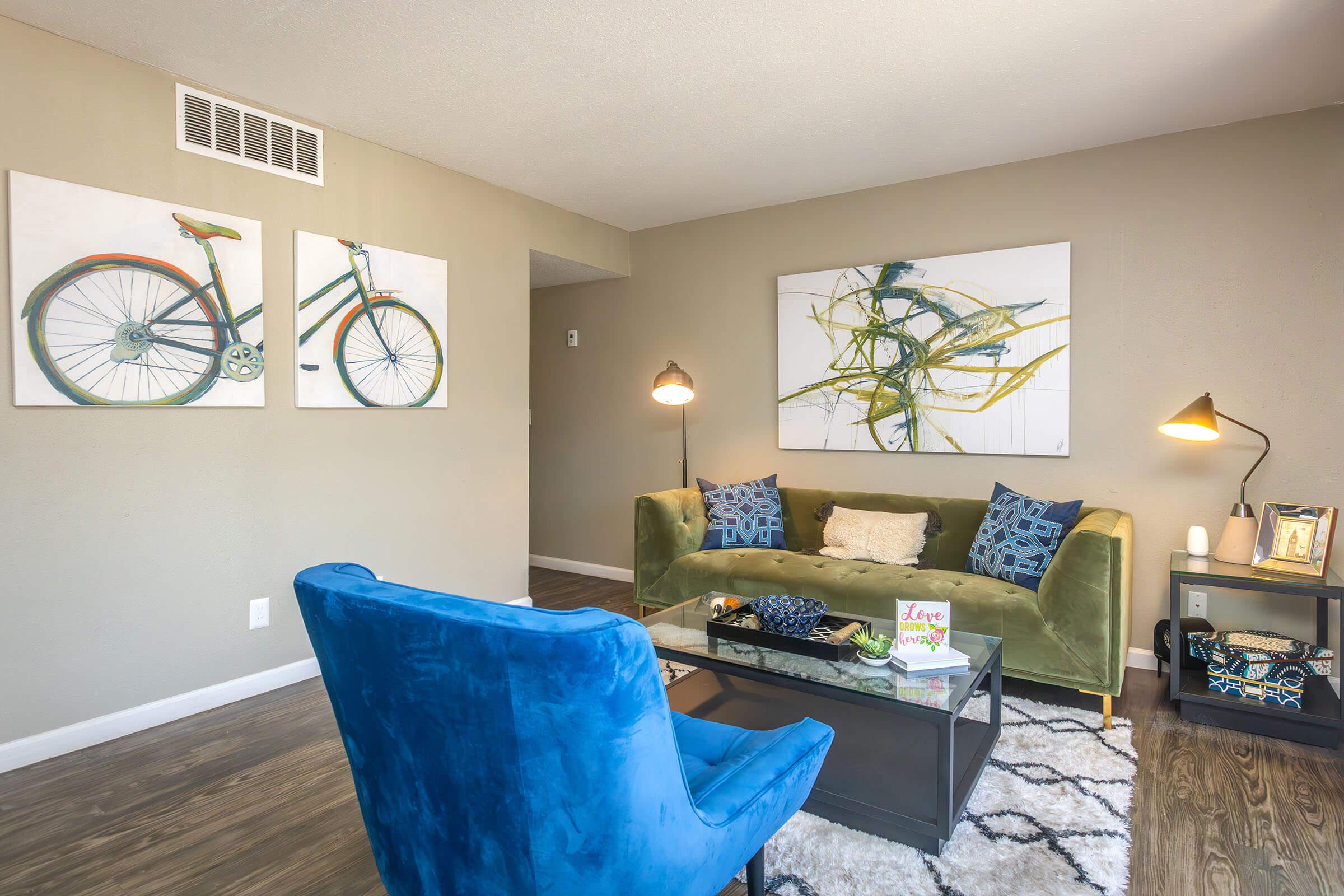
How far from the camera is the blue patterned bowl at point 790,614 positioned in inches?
97.3

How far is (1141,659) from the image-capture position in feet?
11.6

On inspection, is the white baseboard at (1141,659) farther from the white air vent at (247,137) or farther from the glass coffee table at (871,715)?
the white air vent at (247,137)

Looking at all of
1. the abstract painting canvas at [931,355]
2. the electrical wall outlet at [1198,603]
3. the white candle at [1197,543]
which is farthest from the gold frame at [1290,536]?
the abstract painting canvas at [931,355]

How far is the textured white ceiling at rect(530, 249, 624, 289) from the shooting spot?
4.74m

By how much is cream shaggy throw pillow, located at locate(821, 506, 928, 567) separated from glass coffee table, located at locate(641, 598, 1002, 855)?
920mm

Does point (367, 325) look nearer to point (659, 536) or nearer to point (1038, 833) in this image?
point (659, 536)

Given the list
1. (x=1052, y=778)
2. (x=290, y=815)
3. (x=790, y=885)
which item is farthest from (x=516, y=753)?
(x=1052, y=778)

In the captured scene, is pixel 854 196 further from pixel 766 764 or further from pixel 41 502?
pixel 41 502

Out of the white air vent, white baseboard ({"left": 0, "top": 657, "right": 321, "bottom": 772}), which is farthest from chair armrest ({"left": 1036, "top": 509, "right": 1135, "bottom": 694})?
the white air vent

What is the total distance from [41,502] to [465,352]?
76.3 inches

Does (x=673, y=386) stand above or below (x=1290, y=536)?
Result: above

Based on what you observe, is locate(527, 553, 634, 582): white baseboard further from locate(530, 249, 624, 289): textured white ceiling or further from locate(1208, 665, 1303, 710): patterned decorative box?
locate(1208, 665, 1303, 710): patterned decorative box

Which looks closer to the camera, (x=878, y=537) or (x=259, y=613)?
(x=259, y=613)

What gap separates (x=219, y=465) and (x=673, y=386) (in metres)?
2.41
